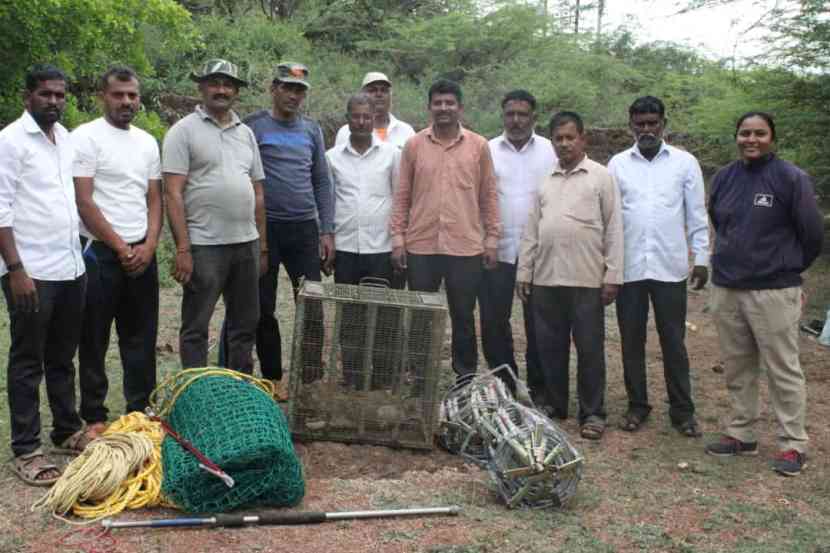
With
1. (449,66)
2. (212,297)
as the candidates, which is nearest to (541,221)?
(212,297)

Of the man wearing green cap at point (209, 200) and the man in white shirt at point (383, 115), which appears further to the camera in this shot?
the man in white shirt at point (383, 115)

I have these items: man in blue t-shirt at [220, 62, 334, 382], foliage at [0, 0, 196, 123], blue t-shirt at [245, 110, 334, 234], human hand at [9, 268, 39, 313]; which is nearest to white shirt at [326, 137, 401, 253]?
man in blue t-shirt at [220, 62, 334, 382]

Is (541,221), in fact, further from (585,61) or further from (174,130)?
(585,61)

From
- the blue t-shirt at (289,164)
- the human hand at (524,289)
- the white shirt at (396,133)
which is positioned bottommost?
the human hand at (524,289)

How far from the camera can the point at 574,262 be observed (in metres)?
5.32

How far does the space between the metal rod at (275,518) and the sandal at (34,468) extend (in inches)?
23.4

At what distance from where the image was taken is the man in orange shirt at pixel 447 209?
5.53m

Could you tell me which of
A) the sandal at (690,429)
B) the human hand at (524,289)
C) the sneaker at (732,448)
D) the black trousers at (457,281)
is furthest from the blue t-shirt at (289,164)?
the sneaker at (732,448)

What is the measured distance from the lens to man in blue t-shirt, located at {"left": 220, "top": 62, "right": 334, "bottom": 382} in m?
5.44

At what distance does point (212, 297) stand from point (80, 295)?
0.86 metres

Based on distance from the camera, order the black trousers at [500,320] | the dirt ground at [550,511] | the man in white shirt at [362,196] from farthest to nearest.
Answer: the black trousers at [500,320] < the man in white shirt at [362,196] < the dirt ground at [550,511]

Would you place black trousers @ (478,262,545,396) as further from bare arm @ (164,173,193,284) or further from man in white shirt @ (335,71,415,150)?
bare arm @ (164,173,193,284)

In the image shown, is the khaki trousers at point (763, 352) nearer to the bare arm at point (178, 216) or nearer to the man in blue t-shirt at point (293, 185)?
the man in blue t-shirt at point (293, 185)

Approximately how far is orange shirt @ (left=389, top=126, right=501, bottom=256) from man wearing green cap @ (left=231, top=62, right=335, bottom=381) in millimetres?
→ 510
